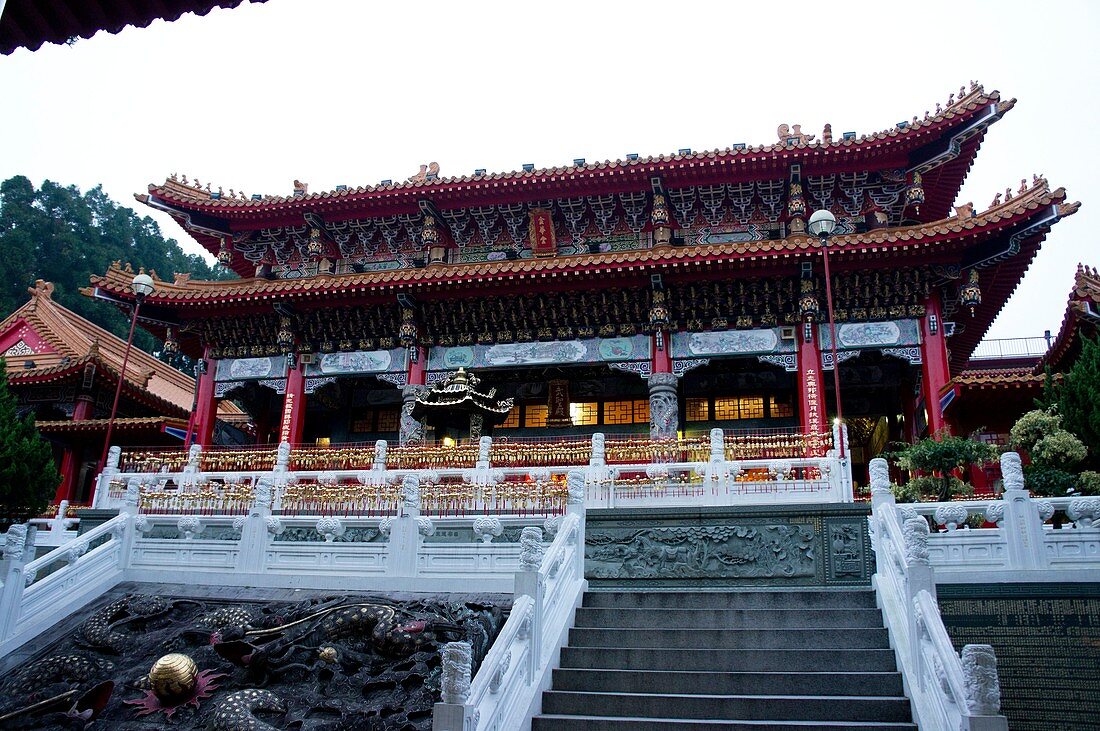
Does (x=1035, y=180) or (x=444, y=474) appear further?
(x=1035, y=180)

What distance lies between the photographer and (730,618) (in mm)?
8516

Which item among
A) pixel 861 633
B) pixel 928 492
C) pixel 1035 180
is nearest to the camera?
pixel 861 633

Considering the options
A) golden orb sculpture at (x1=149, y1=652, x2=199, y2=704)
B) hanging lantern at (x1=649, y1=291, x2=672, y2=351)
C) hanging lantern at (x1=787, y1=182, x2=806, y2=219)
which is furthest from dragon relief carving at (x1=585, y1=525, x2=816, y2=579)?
hanging lantern at (x1=787, y1=182, x2=806, y2=219)

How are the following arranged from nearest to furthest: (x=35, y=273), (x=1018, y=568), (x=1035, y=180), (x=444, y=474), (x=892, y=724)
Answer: (x=892, y=724) < (x=1018, y=568) < (x=444, y=474) < (x=1035, y=180) < (x=35, y=273)

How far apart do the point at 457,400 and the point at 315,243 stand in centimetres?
651

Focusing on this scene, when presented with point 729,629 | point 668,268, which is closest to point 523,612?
point 729,629

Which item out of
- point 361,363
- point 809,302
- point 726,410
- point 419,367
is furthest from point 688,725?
point 361,363

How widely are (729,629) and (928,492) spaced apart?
4945 mm

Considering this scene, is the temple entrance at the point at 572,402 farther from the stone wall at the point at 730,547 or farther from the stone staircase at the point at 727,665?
the stone staircase at the point at 727,665

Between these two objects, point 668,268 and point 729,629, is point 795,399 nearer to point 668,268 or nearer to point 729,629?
point 668,268

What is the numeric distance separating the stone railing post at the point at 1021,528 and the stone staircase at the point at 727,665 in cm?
147

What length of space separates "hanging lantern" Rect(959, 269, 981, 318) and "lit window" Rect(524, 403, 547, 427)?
30.8ft

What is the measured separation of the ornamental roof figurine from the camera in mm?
16891

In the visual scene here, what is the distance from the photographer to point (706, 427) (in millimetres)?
19328
